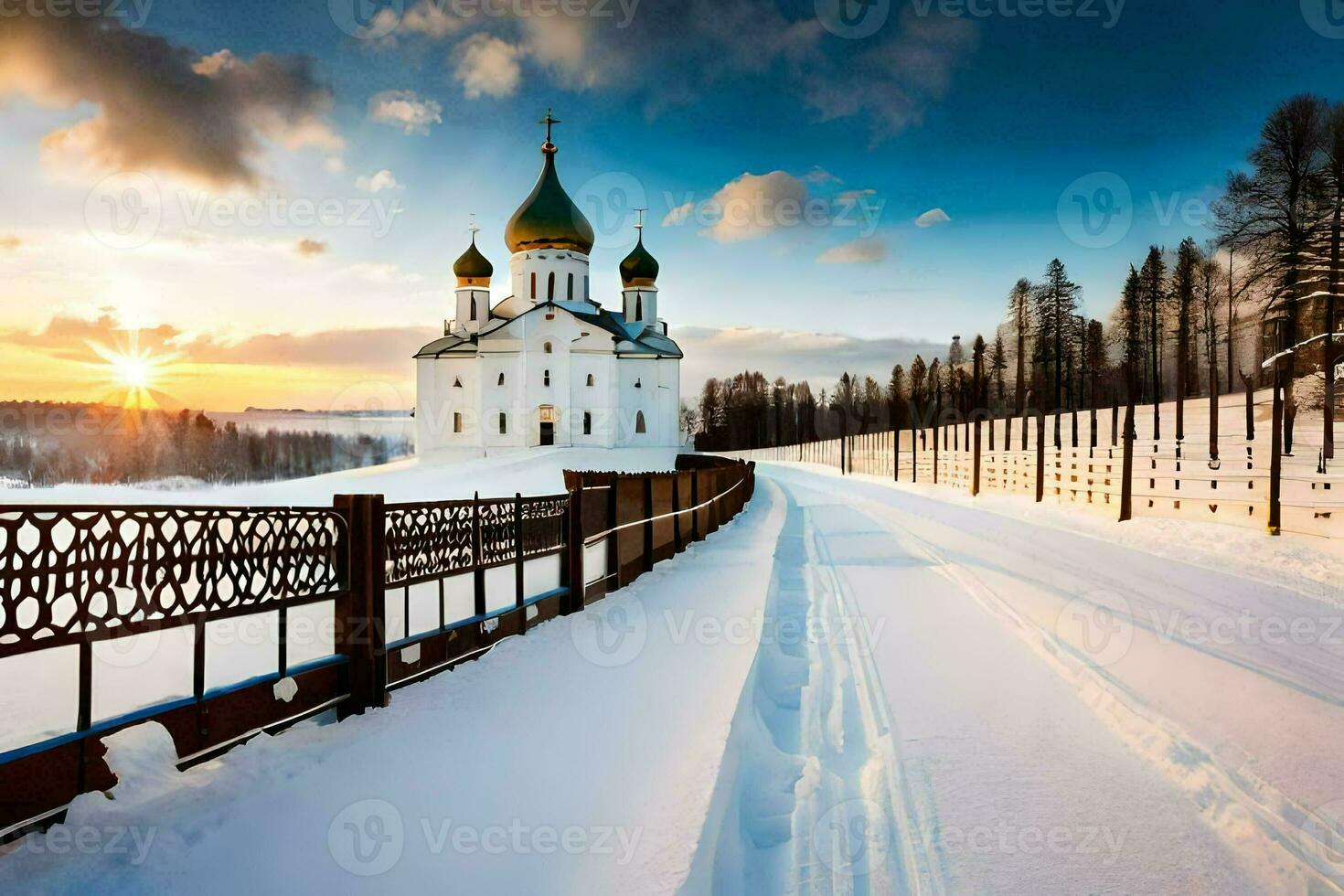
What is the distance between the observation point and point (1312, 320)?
23812 mm

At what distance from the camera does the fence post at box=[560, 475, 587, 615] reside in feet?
26.5

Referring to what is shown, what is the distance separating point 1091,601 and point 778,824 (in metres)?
6.39

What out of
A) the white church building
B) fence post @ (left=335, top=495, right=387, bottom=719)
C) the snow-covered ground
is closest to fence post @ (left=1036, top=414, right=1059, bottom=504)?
the snow-covered ground

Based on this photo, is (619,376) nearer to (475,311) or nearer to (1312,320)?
(475,311)

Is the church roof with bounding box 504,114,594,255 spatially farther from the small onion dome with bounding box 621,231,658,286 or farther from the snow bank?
the snow bank

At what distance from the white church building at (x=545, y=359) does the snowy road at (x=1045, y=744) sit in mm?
43081

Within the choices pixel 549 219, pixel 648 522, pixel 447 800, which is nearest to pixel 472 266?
pixel 549 219

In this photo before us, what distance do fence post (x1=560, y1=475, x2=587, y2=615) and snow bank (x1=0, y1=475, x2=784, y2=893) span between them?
230 centimetres

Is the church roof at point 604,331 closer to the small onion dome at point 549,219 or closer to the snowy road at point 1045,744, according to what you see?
the small onion dome at point 549,219

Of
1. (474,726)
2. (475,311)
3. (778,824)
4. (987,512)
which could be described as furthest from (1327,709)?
(475,311)

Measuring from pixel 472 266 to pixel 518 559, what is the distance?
54178mm

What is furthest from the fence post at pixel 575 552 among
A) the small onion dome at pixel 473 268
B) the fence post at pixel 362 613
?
the small onion dome at pixel 473 268

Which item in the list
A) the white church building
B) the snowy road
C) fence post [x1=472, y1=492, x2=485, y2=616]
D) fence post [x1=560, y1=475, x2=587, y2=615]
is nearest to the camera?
the snowy road

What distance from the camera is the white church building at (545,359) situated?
50281 millimetres
